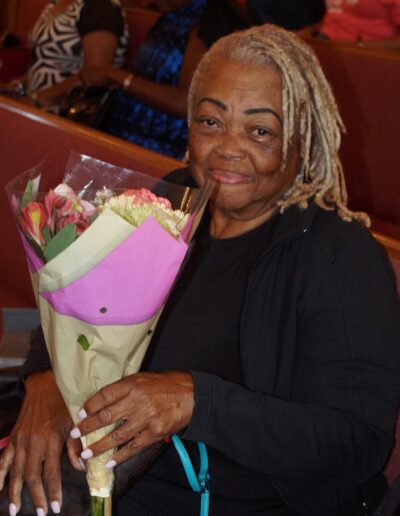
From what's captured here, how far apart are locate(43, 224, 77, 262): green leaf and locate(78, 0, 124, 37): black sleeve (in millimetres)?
2606

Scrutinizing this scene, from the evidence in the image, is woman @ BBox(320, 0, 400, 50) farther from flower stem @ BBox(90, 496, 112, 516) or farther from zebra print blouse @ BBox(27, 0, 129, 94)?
flower stem @ BBox(90, 496, 112, 516)

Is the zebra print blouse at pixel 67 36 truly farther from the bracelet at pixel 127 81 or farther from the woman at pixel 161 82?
the bracelet at pixel 127 81

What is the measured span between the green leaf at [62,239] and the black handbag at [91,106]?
2058mm

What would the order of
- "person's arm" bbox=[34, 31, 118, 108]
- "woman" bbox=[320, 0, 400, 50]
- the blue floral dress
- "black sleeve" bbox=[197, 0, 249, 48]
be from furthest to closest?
1. "woman" bbox=[320, 0, 400, 50]
2. "person's arm" bbox=[34, 31, 118, 108]
3. the blue floral dress
4. "black sleeve" bbox=[197, 0, 249, 48]

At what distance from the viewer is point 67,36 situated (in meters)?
3.56

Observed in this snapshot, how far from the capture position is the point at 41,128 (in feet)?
7.29

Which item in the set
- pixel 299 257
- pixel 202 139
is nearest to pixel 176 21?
pixel 202 139

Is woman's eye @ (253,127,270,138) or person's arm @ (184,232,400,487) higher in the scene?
woman's eye @ (253,127,270,138)

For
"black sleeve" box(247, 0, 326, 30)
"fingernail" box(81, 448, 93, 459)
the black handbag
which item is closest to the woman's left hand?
"fingernail" box(81, 448, 93, 459)

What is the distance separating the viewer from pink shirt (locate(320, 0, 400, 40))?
3592 millimetres

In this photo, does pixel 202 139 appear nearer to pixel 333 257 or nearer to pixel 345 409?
pixel 333 257

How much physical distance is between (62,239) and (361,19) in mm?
3121

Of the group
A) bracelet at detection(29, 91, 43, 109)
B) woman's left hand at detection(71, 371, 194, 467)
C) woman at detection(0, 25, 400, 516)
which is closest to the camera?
woman's left hand at detection(71, 371, 194, 467)

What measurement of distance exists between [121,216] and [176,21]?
86.4 inches
